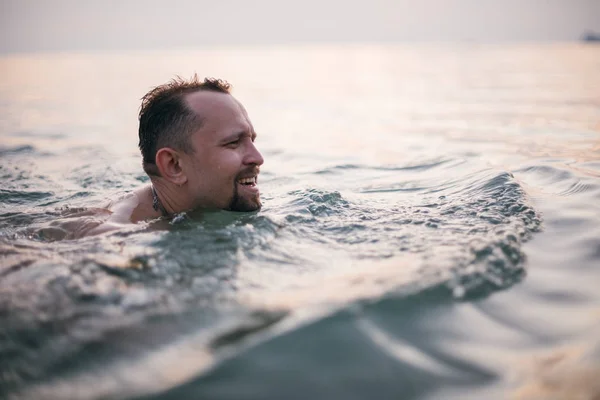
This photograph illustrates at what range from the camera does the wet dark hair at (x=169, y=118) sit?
3918 millimetres

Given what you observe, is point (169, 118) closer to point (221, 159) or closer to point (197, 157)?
point (197, 157)

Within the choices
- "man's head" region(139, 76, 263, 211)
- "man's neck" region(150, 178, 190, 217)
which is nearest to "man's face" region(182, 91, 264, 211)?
"man's head" region(139, 76, 263, 211)

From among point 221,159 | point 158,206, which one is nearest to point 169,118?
point 221,159

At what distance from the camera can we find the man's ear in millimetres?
3928

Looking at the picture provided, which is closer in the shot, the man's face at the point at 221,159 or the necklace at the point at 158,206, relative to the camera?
the man's face at the point at 221,159

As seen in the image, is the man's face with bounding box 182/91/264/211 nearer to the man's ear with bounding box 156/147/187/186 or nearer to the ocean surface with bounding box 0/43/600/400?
the man's ear with bounding box 156/147/187/186

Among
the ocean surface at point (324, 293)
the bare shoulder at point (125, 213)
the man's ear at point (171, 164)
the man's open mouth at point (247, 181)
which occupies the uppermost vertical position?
the man's ear at point (171, 164)

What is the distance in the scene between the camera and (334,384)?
175cm

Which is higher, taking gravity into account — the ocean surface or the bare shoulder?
the bare shoulder

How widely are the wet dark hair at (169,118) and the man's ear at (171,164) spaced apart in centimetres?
7

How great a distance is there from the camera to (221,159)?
3.85 metres

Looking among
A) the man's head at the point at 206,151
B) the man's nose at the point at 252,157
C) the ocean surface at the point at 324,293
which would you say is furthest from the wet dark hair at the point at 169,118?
the ocean surface at the point at 324,293

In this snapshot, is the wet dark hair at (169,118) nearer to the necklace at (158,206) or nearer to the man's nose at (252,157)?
the necklace at (158,206)

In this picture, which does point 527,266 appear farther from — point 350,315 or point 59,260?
point 59,260
